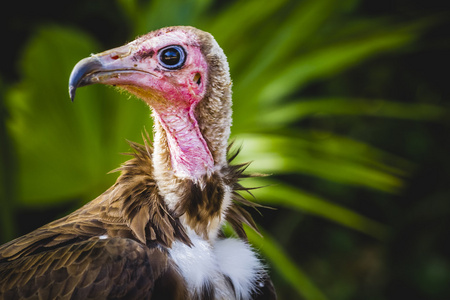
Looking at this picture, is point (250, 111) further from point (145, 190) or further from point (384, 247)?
point (384, 247)

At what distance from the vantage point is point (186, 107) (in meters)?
1.39

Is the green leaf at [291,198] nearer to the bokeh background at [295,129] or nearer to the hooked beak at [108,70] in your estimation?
the bokeh background at [295,129]

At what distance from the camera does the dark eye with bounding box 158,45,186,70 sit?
1.36 m

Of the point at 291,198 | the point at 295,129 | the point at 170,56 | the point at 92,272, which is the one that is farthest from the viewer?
the point at 295,129

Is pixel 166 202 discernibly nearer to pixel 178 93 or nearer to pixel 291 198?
pixel 178 93

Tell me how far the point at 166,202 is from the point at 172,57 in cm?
38

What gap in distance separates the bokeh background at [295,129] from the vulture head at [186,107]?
11.9 inches

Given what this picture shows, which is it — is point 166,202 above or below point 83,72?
below

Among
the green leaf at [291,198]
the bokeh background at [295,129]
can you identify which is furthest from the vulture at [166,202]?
the green leaf at [291,198]

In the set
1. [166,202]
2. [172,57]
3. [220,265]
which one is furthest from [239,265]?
[172,57]

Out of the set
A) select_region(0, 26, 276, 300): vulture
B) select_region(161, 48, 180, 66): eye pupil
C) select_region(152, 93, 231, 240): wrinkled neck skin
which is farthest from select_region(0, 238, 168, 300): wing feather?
select_region(161, 48, 180, 66): eye pupil

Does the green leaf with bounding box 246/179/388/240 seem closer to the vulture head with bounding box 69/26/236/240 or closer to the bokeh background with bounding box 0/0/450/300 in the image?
the bokeh background with bounding box 0/0/450/300

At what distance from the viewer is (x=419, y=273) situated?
12.2 ft

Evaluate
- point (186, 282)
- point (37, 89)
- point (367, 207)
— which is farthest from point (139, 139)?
point (367, 207)
